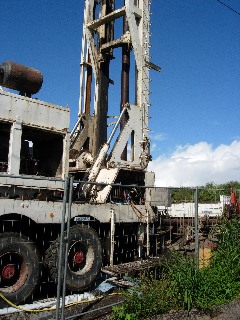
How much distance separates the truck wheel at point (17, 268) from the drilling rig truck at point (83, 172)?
2cm

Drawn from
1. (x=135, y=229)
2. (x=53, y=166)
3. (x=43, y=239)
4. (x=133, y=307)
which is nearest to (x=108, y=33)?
(x=53, y=166)

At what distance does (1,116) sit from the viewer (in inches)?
234

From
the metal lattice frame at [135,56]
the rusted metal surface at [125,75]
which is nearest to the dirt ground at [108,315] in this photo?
the metal lattice frame at [135,56]

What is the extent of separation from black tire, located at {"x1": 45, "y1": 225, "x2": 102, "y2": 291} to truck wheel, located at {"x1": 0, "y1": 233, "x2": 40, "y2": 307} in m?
0.33

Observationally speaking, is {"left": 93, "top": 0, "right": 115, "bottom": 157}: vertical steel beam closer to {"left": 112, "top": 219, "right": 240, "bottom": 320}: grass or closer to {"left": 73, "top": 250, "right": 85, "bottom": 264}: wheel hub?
{"left": 73, "top": 250, "right": 85, "bottom": 264}: wheel hub

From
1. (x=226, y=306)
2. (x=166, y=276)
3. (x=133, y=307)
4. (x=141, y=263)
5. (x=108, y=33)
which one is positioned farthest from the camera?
(x=108, y=33)

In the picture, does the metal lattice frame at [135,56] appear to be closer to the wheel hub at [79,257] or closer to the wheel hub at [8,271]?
the wheel hub at [79,257]

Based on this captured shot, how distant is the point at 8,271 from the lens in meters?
5.14

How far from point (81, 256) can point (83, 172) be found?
2.73 meters

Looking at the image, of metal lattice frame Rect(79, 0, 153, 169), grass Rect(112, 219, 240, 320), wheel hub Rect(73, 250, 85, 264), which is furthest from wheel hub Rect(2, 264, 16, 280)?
metal lattice frame Rect(79, 0, 153, 169)

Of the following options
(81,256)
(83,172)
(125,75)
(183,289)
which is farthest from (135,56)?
(183,289)

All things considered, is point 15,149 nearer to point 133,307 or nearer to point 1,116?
point 1,116

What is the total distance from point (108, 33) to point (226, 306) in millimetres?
7952

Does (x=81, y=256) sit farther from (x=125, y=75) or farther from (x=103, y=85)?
(x=125, y=75)
